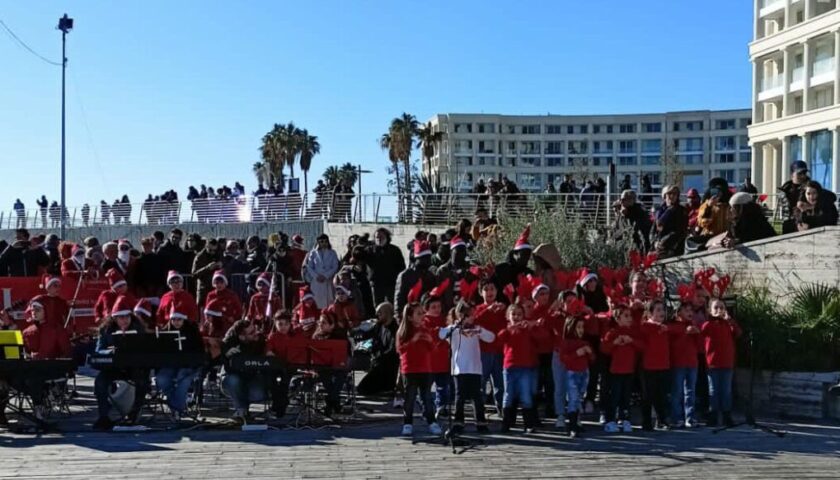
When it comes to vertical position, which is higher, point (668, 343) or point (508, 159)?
point (508, 159)

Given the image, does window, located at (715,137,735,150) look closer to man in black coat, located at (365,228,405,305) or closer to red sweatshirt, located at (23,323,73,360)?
man in black coat, located at (365,228,405,305)

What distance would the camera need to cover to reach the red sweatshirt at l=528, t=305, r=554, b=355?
10.7 m

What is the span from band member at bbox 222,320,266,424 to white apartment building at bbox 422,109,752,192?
121m

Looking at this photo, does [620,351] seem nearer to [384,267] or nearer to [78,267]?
[384,267]

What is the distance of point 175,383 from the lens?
11.0 meters

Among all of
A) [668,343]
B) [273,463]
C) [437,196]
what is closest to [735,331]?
[668,343]

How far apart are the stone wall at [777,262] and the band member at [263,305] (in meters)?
5.55

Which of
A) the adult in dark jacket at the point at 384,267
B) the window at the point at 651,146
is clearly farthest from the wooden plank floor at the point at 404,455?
the window at the point at 651,146

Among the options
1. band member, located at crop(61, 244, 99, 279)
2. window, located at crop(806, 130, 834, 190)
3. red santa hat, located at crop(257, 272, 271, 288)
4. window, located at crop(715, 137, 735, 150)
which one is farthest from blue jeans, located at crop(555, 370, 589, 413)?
window, located at crop(715, 137, 735, 150)

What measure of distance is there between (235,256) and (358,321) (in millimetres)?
4903

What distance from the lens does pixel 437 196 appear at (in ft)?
91.4

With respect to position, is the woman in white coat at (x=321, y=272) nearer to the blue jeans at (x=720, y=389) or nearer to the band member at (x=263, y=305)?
the band member at (x=263, y=305)

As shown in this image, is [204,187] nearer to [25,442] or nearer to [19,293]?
[19,293]

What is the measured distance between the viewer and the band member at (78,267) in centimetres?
1487
